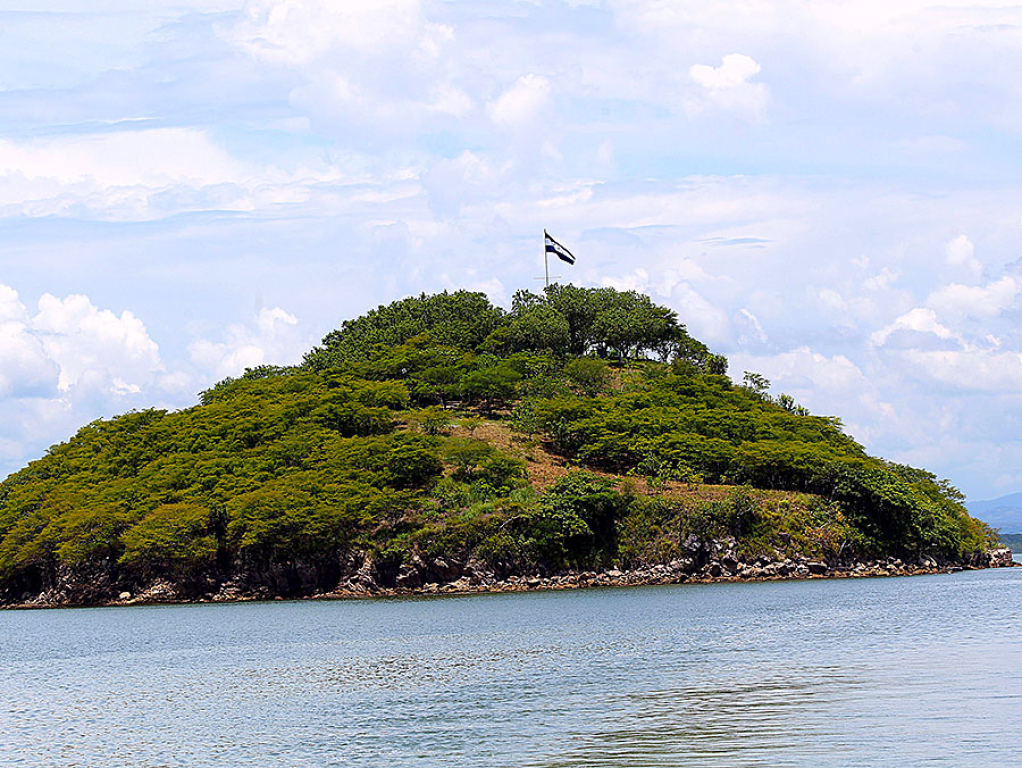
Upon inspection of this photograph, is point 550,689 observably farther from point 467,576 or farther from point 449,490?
point 449,490

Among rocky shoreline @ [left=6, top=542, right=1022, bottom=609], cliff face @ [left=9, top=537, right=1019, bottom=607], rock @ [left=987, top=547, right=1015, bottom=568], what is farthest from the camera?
rock @ [left=987, top=547, right=1015, bottom=568]

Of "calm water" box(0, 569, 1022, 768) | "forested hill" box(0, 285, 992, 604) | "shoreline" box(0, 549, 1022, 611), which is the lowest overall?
"calm water" box(0, 569, 1022, 768)

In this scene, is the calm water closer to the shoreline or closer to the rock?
the shoreline

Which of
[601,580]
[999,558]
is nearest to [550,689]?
[601,580]

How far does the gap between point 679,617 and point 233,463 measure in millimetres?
58141

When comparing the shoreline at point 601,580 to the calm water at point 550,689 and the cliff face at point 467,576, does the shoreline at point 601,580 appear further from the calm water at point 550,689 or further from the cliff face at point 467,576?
the calm water at point 550,689

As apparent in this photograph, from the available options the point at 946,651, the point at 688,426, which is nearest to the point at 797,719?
the point at 946,651

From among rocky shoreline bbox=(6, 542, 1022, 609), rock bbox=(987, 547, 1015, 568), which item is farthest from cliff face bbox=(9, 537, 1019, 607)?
rock bbox=(987, 547, 1015, 568)

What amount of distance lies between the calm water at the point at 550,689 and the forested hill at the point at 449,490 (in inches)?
974

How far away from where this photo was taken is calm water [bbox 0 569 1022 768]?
28172 millimetres

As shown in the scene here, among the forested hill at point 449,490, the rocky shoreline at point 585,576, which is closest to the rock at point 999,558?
the forested hill at point 449,490

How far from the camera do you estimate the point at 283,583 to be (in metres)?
94.6

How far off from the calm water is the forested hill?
81.2 ft

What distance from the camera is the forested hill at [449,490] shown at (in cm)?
9219
